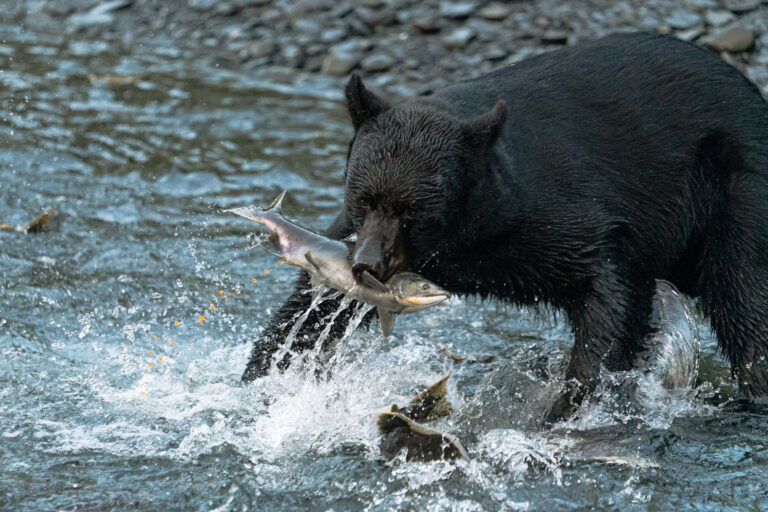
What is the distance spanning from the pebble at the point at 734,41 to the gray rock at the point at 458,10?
2.68 m

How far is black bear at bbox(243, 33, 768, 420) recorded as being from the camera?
15.2 ft

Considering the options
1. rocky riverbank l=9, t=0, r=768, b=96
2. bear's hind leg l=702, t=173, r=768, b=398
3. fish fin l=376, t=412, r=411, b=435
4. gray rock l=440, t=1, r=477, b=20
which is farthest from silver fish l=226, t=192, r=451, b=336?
gray rock l=440, t=1, r=477, b=20

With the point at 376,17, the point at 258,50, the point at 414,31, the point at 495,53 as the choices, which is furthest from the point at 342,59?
the point at 495,53

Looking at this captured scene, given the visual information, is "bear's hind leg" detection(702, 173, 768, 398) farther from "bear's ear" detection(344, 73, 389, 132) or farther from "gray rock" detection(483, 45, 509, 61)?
"gray rock" detection(483, 45, 509, 61)

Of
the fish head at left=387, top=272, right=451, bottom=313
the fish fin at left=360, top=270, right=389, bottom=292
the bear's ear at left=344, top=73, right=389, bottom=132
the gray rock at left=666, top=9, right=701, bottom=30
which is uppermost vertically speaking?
the bear's ear at left=344, top=73, right=389, bottom=132

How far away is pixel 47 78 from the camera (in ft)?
36.6

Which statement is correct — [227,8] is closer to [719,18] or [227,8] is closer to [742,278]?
[719,18]

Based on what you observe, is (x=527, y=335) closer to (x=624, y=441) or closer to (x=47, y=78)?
(x=624, y=441)

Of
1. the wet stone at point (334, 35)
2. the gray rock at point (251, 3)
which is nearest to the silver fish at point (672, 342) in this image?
the wet stone at point (334, 35)

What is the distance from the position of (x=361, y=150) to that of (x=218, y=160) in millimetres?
4984

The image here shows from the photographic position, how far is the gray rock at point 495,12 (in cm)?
1127

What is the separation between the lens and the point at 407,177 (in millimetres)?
4391

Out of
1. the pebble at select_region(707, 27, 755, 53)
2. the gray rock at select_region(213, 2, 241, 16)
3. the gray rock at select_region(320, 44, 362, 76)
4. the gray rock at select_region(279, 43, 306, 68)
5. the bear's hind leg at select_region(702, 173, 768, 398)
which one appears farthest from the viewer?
the gray rock at select_region(213, 2, 241, 16)

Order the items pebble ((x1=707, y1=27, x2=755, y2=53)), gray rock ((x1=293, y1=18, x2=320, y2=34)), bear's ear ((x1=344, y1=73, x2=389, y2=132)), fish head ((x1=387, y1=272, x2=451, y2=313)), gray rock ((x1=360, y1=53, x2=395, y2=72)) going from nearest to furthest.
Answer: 1. fish head ((x1=387, y1=272, x2=451, y2=313))
2. bear's ear ((x1=344, y1=73, x2=389, y2=132))
3. pebble ((x1=707, y1=27, x2=755, y2=53))
4. gray rock ((x1=360, y1=53, x2=395, y2=72))
5. gray rock ((x1=293, y1=18, x2=320, y2=34))
